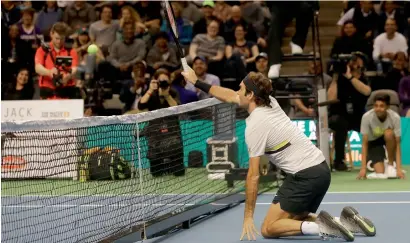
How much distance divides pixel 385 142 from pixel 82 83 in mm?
6735

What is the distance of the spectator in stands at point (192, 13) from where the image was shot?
69.4 feet

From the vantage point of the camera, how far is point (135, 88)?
18.1 meters

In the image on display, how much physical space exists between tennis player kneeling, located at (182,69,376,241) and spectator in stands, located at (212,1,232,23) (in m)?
11.6

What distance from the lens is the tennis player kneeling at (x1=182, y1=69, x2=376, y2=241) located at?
892 cm

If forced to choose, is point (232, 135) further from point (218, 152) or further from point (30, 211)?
point (30, 211)

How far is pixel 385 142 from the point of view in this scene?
15.2 metres

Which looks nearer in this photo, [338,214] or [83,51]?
[338,214]

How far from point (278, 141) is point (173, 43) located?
11503 mm

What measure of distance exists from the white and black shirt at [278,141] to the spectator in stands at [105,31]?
11.6 m

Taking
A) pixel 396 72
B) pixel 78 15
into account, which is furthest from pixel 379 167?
pixel 78 15

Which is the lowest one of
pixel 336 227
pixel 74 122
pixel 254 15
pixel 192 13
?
pixel 336 227

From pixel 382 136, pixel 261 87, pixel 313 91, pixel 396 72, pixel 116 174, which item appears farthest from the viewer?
pixel 396 72

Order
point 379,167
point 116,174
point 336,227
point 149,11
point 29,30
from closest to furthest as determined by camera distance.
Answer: point 336,227 → point 116,174 → point 379,167 → point 29,30 → point 149,11

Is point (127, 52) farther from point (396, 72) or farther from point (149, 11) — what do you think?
point (396, 72)
